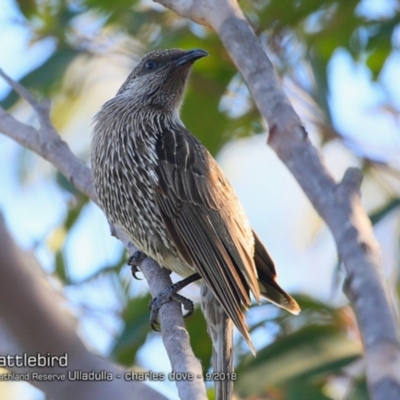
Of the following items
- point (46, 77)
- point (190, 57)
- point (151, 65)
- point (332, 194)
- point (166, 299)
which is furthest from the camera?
point (46, 77)

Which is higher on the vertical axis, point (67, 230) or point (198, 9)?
point (67, 230)

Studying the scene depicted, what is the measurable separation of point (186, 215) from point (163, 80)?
0.95m

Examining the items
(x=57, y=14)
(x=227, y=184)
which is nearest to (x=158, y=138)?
(x=227, y=184)

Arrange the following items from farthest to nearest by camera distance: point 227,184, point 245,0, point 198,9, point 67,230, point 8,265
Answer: point 67,230, point 245,0, point 227,184, point 198,9, point 8,265

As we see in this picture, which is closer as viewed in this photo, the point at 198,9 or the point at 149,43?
the point at 198,9

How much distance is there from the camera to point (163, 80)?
13.3 ft

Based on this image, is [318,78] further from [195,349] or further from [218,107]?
[195,349]

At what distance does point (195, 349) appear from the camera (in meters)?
4.12

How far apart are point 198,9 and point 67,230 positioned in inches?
112

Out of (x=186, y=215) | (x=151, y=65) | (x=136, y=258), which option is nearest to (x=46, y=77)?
(x=151, y=65)

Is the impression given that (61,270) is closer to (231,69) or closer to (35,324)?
(231,69)

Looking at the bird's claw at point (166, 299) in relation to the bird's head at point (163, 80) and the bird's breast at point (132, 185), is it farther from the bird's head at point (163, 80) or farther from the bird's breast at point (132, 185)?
→ the bird's head at point (163, 80)

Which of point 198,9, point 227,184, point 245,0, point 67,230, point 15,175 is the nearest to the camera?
point 198,9

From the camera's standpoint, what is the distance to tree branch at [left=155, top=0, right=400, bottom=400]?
1.09 m
